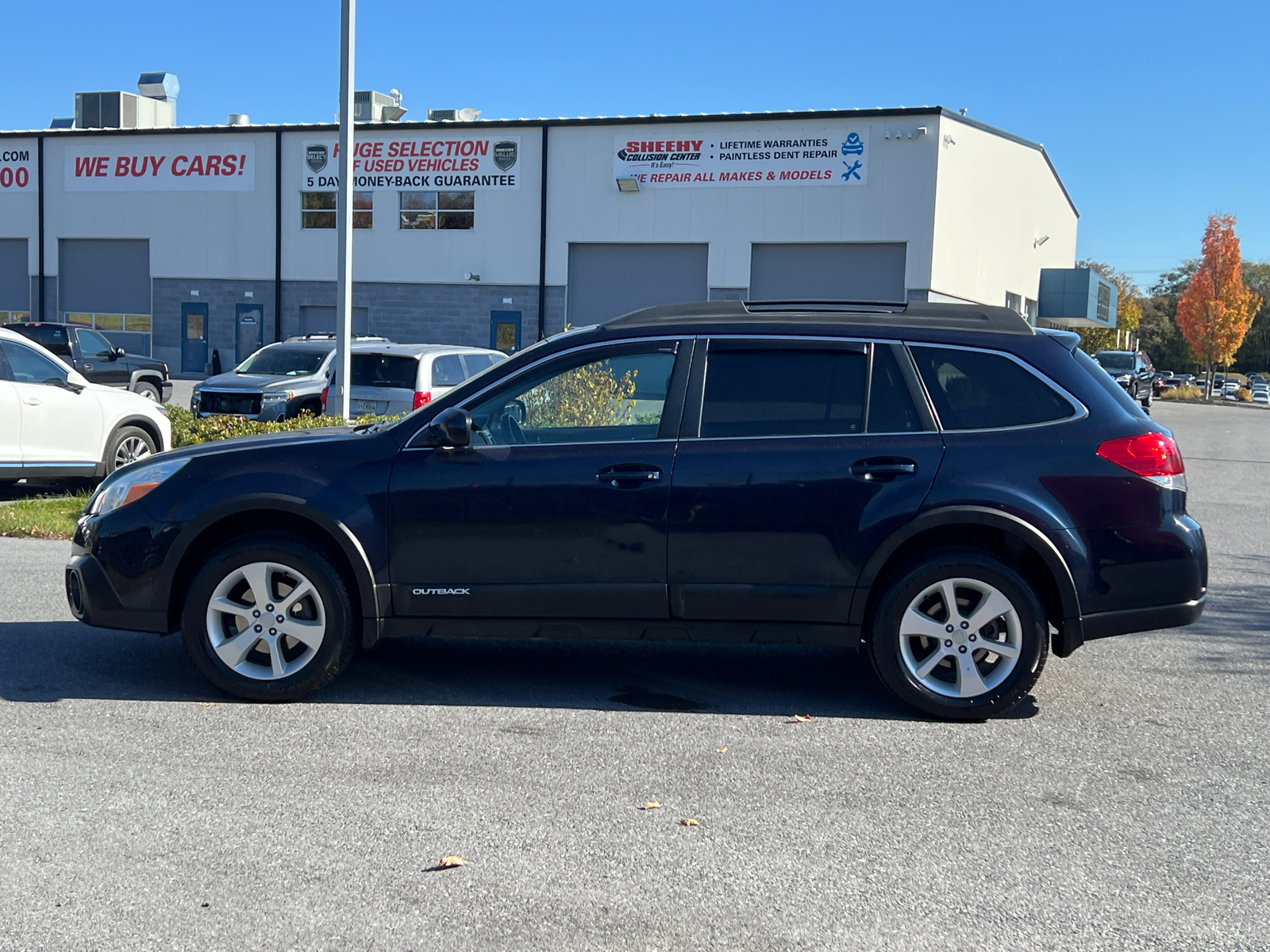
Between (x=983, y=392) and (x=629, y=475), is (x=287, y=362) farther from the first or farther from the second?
(x=983, y=392)

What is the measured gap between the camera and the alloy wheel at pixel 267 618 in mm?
5758

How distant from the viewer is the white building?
36219 millimetres

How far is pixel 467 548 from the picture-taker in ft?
18.7

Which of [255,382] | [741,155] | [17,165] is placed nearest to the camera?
[255,382]

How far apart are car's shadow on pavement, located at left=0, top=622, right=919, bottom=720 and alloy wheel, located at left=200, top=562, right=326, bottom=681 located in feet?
0.90

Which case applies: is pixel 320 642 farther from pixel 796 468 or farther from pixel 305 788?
pixel 796 468

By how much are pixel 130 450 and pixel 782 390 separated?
30.1ft

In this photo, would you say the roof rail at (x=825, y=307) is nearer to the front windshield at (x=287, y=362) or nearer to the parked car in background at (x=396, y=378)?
the parked car in background at (x=396, y=378)

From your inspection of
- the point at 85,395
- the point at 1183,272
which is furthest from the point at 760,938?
the point at 1183,272

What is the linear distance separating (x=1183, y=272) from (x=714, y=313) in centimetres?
12894

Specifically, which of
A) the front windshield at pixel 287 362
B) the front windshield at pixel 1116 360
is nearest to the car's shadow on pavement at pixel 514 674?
the front windshield at pixel 287 362

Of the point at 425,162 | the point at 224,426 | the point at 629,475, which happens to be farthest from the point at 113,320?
the point at 629,475

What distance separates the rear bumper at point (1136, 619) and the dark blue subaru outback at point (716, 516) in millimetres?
13

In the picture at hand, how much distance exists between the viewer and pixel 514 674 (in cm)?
644
